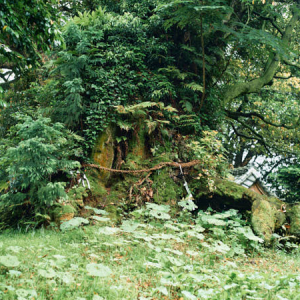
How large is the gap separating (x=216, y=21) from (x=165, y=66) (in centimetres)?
216

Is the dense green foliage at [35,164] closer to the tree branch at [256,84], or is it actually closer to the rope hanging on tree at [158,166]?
the rope hanging on tree at [158,166]

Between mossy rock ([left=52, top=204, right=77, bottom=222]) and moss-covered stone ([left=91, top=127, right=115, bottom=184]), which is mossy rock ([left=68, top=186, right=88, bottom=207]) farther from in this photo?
moss-covered stone ([left=91, top=127, right=115, bottom=184])

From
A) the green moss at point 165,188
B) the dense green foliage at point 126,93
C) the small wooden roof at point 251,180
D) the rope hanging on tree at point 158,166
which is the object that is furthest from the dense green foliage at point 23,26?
the small wooden roof at point 251,180

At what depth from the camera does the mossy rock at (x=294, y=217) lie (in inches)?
293

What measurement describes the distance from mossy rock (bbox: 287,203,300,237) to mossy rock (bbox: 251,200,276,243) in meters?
0.66

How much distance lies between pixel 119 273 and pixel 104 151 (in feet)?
14.1

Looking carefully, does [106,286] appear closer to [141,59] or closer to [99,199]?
[99,199]

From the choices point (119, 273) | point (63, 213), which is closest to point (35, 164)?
point (63, 213)

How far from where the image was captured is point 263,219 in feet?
22.8

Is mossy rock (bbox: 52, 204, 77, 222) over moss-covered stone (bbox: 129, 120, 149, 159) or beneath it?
beneath

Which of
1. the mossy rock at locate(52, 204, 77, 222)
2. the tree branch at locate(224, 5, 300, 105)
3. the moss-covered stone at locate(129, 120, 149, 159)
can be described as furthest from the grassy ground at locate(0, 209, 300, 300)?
the tree branch at locate(224, 5, 300, 105)

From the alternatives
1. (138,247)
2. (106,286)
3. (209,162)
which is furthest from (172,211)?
(106,286)

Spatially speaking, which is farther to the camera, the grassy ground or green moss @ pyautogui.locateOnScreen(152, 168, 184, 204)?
green moss @ pyautogui.locateOnScreen(152, 168, 184, 204)

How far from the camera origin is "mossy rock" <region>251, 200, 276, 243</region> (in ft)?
22.1
